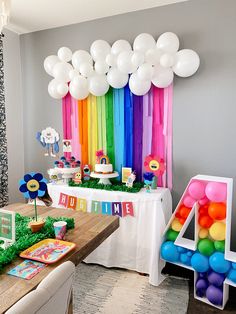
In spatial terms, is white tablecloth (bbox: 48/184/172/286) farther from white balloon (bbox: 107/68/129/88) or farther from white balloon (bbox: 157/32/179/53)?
white balloon (bbox: 157/32/179/53)

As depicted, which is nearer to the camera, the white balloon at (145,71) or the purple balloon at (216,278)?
the purple balloon at (216,278)

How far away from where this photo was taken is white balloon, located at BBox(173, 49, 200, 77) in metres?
2.21

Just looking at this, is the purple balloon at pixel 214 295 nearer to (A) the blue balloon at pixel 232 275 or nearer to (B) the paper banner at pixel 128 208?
(A) the blue balloon at pixel 232 275

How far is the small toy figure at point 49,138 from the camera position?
2941 millimetres

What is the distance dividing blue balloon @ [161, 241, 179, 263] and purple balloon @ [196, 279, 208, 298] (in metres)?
0.24

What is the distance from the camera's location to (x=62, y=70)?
260 cm

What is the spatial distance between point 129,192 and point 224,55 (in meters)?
1.49

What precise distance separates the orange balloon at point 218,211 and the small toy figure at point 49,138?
1804 mm

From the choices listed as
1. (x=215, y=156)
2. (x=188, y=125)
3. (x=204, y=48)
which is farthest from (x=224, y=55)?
(x=215, y=156)

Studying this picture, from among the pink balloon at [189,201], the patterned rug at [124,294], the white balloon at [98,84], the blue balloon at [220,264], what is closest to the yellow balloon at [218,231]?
the blue balloon at [220,264]

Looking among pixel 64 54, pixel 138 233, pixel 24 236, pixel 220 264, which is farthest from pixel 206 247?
pixel 64 54

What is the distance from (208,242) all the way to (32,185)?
54.2 inches

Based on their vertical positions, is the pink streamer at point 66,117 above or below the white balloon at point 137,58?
below

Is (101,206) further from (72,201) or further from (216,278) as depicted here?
(216,278)
